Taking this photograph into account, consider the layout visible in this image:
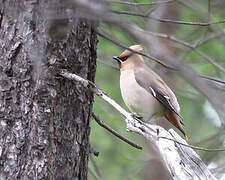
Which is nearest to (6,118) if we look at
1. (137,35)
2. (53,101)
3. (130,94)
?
(53,101)

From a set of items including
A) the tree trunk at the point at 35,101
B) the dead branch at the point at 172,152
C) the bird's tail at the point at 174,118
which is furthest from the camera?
the bird's tail at the point at 174,118

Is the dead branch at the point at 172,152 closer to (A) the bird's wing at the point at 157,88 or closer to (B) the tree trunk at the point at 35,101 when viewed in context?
(B) the tree trunk at the point at 35,101

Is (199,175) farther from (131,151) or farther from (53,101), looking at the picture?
(131,151)

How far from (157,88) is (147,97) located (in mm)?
163

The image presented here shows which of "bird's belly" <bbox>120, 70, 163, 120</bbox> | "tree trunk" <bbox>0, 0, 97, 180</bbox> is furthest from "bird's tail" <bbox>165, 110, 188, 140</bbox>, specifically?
"tree trunk" <bbox>0, 0, 97, 180</bbox>

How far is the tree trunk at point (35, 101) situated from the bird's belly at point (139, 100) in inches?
74.7

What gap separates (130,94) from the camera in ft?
17.0

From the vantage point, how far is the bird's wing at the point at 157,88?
516cm

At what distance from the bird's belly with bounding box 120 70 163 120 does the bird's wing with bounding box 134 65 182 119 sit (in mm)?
61

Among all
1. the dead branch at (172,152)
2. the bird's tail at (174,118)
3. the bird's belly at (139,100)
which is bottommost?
the bird's tail at (174,118)

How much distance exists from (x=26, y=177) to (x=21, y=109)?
437 millimetres

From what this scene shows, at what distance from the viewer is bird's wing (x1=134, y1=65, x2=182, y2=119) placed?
5.16m

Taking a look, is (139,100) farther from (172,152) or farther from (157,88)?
(172,152)

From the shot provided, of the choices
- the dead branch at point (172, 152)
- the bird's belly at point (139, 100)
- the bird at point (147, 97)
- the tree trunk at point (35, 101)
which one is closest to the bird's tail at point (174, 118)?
the bird at point (147, 97)
